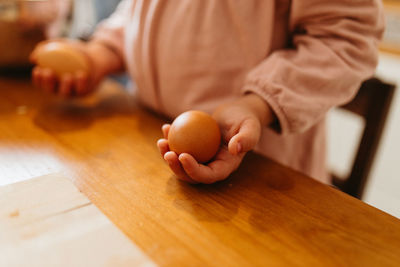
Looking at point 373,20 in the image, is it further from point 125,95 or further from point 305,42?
point 125,95

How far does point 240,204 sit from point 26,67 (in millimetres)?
680

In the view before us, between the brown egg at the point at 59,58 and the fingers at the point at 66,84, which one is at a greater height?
the brown egg at the point at 59,58

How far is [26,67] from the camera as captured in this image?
811 millimetres

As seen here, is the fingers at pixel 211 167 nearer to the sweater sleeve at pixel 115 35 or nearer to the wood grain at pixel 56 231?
the wood grain at pixel 56 231

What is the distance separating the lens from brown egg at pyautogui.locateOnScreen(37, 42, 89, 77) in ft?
2.00

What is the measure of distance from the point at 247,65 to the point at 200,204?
28 cm

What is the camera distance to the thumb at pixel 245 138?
380 millimetres

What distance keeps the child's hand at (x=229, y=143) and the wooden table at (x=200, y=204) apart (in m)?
0.02

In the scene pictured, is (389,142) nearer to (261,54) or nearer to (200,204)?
(261,54)

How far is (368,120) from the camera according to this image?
Result: 2.11 feet

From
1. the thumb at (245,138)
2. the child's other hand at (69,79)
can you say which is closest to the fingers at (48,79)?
the child's other hand at (69,79)

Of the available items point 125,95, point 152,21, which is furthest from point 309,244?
point 125,95

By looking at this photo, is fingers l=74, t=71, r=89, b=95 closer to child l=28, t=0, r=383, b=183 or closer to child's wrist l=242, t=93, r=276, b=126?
child l=28, t=0, r=383, b=183

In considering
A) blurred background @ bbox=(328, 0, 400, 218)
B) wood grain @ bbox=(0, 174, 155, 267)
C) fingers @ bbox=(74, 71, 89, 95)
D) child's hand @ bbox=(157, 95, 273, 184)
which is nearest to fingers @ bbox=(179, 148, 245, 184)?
child's hand @ bbox=(157, 95, 273, 184)
